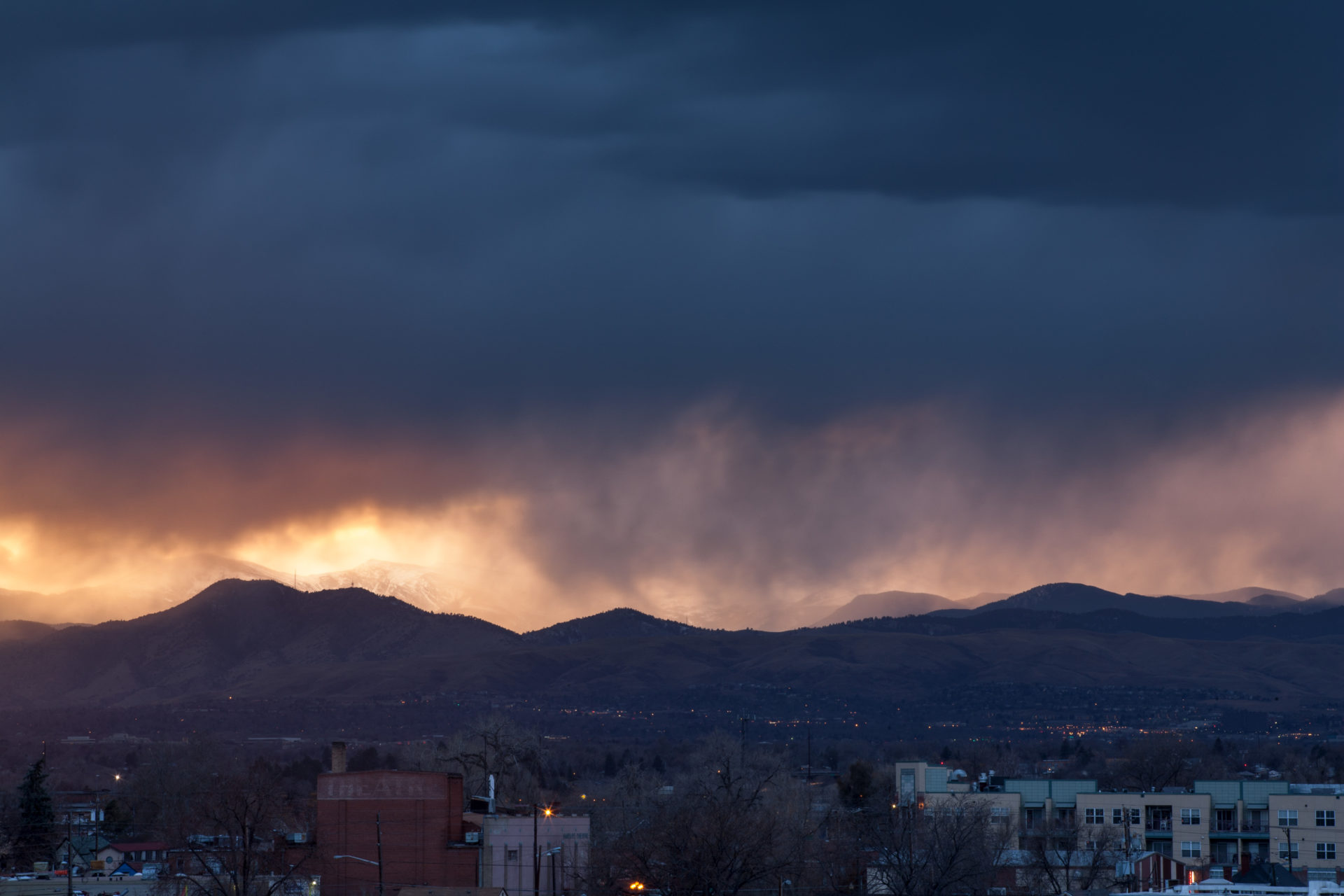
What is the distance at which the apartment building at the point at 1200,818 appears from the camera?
5748 inches

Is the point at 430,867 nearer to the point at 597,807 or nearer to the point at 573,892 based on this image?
the point at 573,892

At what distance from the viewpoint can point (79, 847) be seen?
161625 millimetres

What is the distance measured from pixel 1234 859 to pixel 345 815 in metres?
73.3

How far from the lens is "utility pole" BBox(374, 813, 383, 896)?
109500mm

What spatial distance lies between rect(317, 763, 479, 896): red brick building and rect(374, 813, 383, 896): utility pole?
10 cm

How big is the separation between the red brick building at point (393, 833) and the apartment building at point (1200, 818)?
1971 inches

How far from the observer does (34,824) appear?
16338 centimetres

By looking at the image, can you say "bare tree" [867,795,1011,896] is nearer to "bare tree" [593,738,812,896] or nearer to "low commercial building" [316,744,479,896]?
"bare tree" [593,738,812,896]

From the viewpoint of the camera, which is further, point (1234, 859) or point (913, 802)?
point (913, 802)

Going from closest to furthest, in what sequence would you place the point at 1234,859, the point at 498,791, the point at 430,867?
the point at 430,867, the point at 1234,859, the point at 498,791

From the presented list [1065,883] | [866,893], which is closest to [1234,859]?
[1065,883]

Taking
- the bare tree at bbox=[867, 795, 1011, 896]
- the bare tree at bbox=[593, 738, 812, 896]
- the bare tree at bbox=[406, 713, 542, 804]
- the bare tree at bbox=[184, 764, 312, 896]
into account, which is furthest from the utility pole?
the bare tree at bbox=[406, 713, 542, 804]

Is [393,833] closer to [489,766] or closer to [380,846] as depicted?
[380,846]

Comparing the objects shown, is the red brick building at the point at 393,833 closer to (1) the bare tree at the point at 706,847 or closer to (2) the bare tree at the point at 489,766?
(1) the bare tree at the point at 706,847
